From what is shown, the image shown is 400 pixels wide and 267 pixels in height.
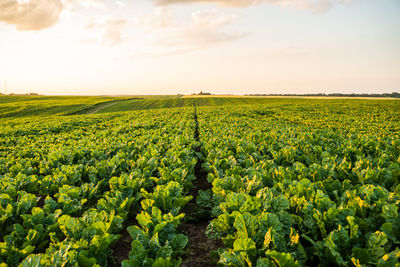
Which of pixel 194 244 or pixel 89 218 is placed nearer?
pixel 89 218

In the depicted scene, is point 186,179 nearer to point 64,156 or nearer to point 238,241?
point 238,241

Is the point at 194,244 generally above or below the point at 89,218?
below

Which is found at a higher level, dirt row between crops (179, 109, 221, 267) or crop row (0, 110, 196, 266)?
crop row (0, 110, 196, 266)

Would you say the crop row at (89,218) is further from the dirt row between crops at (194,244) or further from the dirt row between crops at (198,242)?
the dirt row between crops at (198,242)

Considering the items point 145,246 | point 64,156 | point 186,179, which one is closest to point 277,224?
point 145,246

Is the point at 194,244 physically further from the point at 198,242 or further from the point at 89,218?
the point at 89,218

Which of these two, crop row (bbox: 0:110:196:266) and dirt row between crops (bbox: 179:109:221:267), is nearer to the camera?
crop row (bbox: 0:110:196:266)

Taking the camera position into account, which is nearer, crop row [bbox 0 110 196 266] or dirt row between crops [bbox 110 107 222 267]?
crop row [bbox 0 110 196 266]

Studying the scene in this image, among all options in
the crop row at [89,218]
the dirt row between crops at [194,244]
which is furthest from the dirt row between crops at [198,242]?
the crop row at [89,218]

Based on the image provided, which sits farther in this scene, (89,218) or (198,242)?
(198,242)

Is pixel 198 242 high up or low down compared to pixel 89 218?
down

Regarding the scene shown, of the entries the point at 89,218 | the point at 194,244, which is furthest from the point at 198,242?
the point at 89,218

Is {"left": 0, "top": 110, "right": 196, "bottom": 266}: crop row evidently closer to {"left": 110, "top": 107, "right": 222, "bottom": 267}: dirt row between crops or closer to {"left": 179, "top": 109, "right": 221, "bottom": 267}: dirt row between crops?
{"left": 110, "top": 107, "right": 222, "bottom": 267}: dirt row between crops

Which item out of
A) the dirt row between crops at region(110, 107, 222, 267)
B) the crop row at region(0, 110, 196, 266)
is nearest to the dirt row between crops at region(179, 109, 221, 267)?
the dirt row between crops at region(110, 107, 222, 267)
